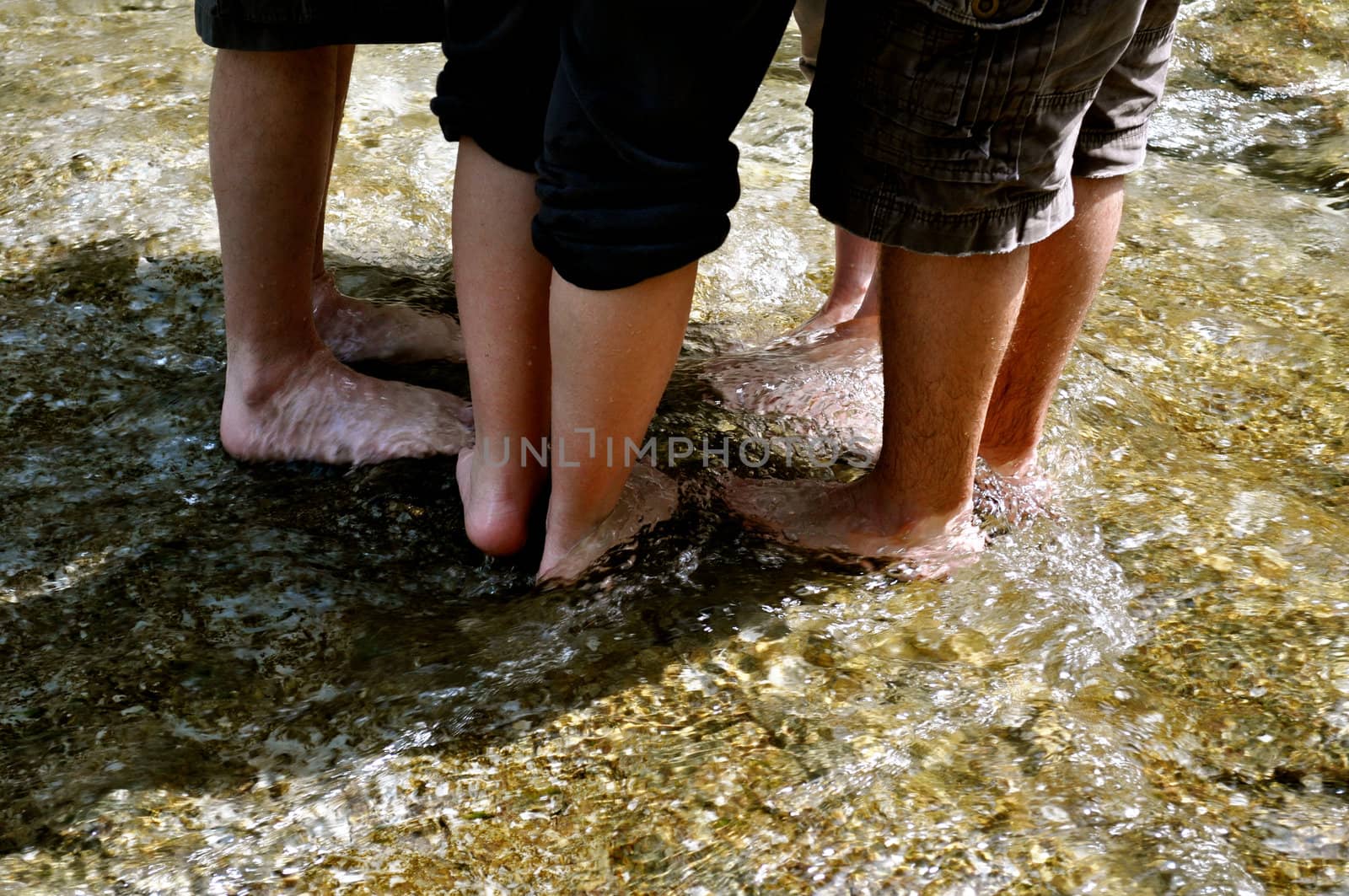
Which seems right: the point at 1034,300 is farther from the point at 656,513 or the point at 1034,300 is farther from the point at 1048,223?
the point at 656,513

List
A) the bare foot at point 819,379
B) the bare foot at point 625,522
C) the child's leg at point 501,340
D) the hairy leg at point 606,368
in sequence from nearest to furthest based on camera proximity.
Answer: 1. the hairy leg at point 606,368
2. the child's leg at point 501,340
3. the bare foot at point 625,522
4. the bare foot at point 819,379

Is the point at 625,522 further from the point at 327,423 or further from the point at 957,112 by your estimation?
the point at 957,112

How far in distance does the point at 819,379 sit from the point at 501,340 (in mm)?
776

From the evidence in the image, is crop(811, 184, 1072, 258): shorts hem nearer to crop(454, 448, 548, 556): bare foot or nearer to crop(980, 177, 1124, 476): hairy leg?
crop(980, 177, 1124, 476): hairy leg

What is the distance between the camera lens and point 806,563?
5.98 ft

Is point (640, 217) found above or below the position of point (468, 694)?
above

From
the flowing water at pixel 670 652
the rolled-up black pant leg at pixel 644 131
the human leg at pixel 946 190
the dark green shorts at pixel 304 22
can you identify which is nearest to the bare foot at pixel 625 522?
the flowing water at pixel 670 652

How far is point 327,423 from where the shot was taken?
2.12m

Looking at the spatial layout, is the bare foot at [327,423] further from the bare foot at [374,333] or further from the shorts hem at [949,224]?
the shorts hem at [949,224]

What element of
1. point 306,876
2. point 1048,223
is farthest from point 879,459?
point 306,876

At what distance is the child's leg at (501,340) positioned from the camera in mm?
1644

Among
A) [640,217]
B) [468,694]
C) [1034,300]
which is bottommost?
[468,694]

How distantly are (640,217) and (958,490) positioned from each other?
0.67 metres

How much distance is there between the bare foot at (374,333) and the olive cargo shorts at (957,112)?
1.03 meters
